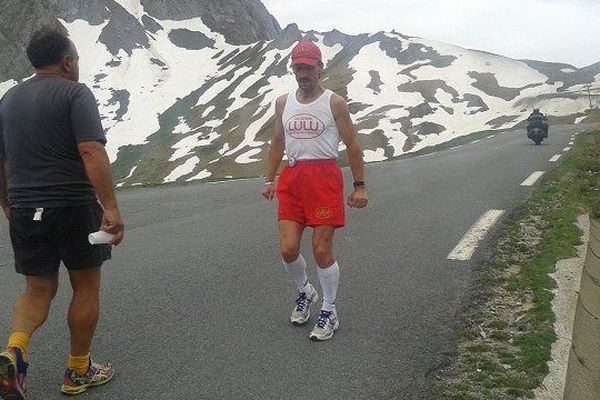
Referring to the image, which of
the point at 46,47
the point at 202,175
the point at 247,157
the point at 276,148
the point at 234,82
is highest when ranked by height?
the point at 46,47

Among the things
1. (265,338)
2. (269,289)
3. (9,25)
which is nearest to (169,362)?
(265,338)

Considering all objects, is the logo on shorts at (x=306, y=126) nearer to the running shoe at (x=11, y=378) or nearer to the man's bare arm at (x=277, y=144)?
the man's bare arm at (x=277, y=144)

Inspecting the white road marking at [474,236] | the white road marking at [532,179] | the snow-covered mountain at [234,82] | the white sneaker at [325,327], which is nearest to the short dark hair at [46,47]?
the white sneaker at [325,327]

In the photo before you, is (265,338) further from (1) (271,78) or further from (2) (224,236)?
(1) (271,78)

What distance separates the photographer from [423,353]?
3.84 metres

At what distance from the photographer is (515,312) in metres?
4.48

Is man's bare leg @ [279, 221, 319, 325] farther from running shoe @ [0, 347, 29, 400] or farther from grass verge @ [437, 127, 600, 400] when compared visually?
running shoe @ [0, 347, 29, 400]

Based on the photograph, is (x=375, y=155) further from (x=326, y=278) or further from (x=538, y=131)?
(x=326, y=278)

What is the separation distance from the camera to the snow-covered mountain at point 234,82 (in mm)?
58062

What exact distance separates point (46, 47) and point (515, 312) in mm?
3827

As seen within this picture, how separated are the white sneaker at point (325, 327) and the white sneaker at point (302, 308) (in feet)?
0.79

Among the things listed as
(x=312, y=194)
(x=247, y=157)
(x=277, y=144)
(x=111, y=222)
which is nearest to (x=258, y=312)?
(x=312, y=194)

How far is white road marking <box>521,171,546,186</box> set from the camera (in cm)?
1132

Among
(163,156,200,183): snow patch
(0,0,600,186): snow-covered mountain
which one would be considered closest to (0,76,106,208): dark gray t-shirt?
(0,0,600,186): snow-covered mountain
